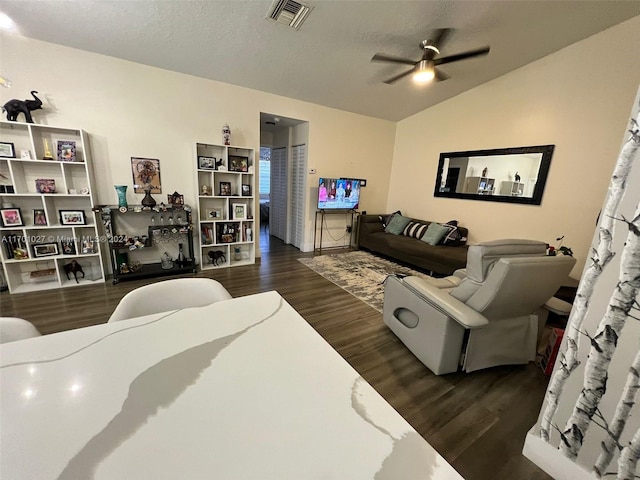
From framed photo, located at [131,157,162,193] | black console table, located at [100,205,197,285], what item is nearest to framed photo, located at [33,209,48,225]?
black console table, located at [100,205,197,285]

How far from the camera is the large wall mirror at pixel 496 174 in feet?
11.0

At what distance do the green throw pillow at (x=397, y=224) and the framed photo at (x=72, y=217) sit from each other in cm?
457

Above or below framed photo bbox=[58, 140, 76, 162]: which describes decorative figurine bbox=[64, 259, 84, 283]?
below

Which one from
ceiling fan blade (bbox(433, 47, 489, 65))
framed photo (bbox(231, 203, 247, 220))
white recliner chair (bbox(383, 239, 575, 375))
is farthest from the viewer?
framed photo (bbox(231, 203, 247, 220))

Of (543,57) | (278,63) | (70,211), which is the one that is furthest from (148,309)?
(543,57)

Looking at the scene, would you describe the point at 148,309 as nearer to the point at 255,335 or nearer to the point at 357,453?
the point at 255,335

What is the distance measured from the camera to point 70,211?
2949 mm

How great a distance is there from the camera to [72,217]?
297 centimetres

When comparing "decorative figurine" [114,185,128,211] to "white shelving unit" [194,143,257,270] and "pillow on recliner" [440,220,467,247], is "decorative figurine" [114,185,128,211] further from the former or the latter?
"pillow on recliner" [440,220,467,247]

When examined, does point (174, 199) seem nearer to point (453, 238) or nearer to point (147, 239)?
point (147, 239)

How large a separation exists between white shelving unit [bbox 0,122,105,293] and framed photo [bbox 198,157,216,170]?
3.95 ft

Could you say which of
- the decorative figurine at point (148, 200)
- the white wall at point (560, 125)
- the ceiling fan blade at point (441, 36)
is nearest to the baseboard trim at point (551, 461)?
the white wall at point (560, 125)

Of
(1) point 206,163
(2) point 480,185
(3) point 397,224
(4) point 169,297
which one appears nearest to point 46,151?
(1) point 206,163

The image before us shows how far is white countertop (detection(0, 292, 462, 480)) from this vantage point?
477 millimetres
